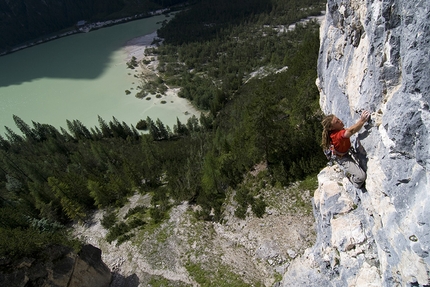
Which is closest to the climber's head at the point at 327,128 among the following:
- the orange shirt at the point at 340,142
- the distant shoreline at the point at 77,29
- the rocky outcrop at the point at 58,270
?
the orange shirt at the point at 340,142

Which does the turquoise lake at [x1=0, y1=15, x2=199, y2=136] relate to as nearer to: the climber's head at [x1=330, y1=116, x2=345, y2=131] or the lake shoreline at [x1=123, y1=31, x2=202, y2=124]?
the lake shoreline at [x1=123, y1=31, x2=202, y2=124]

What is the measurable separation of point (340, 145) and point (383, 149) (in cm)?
169

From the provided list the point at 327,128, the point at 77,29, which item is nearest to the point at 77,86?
the point at 77,29

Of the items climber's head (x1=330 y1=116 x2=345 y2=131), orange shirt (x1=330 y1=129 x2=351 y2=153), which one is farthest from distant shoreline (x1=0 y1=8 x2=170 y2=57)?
orange shirt (x1=330 y1=129 x2=351 y2=153)

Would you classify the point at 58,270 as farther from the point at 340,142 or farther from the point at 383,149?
the point at 383,149

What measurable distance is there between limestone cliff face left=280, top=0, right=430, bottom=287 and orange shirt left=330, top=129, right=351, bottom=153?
1.43 ft

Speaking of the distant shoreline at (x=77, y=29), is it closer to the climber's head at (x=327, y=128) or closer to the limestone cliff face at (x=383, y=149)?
the limestone cliff face at (x=383, y=149)

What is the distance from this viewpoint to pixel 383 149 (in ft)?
25.7

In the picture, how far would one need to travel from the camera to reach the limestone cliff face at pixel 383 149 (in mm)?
6375

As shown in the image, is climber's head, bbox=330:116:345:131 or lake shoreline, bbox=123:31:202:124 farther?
lake shoreline, bbox=123:31:202:124

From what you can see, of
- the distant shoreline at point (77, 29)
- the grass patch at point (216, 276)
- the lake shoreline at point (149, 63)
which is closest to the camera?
the grass patch at point (216, 276)

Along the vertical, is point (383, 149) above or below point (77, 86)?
above

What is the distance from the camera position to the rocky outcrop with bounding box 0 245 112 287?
16.7 meters

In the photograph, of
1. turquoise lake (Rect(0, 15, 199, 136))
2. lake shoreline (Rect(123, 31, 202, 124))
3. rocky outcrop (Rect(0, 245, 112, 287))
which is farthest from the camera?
lake shoreline (Rect(123, 31, 202, 124))
